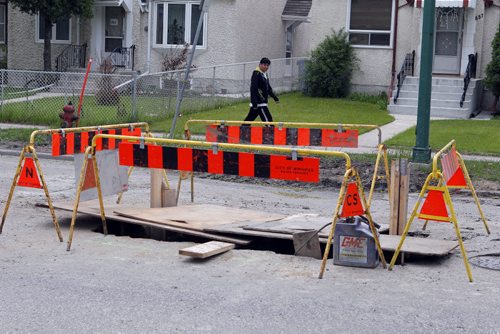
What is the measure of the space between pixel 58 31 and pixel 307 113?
13.8 meters

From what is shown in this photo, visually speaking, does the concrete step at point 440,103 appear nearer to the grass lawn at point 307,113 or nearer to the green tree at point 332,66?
the grass lawn at point 307,113

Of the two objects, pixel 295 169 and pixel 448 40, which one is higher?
pixel 448 40

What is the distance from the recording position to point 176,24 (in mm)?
30562

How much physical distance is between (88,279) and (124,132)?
3.89 m

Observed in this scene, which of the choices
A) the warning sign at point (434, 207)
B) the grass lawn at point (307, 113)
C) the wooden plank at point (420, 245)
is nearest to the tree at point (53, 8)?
the grass lawn at point (307, 113)

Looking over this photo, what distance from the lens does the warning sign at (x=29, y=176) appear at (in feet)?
29.9

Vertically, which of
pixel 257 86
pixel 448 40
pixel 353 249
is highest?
pixel 448 40

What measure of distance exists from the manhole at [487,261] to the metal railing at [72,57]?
25723 millimetres

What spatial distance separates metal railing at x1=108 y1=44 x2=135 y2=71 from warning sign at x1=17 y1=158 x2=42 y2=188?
22307 millimetres

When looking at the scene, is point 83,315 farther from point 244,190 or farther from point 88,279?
point 244,190

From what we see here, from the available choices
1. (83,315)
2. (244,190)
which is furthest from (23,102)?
(83,315)

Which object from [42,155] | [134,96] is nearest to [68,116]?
[42,155]

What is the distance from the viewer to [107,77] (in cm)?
2262

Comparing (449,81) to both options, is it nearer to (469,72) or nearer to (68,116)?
(469,72)
